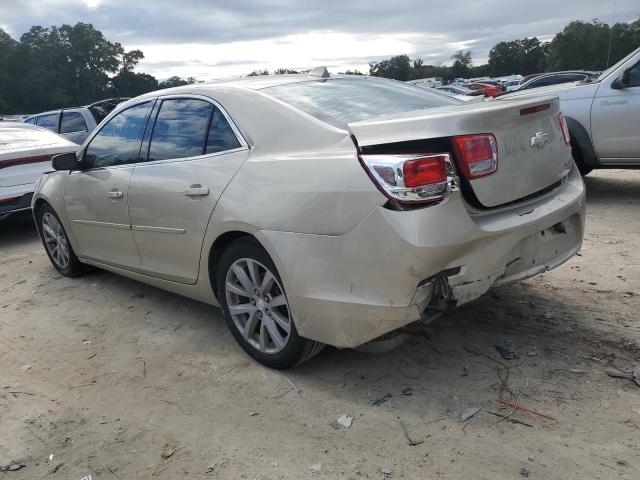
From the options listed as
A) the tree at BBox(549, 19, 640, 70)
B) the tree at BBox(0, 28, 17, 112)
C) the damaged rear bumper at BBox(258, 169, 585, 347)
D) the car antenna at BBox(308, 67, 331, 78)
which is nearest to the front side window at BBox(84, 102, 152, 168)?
the car antenna at BBox(308, 67, 331, 78)

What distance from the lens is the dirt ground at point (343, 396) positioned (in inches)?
98.2

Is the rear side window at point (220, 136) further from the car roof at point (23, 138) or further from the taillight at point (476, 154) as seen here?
the car roof at point (23, 138)

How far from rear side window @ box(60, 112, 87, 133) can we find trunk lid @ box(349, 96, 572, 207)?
37.8ft

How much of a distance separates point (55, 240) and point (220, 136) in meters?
3.05

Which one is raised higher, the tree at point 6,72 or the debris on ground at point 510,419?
the tree at point 6,72

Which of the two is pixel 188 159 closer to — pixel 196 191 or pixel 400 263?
pixel 196 191

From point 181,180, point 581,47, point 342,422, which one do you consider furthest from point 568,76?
point 581,47

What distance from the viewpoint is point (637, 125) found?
6238mm

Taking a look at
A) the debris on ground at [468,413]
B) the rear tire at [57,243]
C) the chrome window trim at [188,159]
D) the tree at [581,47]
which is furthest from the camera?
the tree at [581,47]

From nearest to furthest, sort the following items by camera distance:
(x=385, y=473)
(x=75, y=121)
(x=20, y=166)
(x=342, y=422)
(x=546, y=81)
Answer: (x=385, y=473) < (x=342, y=422) < (x=20, y=166) < (x=75, y=121) < (x=546, y=81)

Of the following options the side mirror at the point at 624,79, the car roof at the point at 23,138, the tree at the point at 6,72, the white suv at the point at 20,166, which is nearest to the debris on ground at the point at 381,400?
the side mirror at the point at 624,79

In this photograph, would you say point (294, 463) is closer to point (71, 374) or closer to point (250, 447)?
point (250, 447)

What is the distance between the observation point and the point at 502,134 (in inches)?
110

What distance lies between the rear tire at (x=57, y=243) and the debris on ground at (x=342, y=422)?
3553 millimetres
